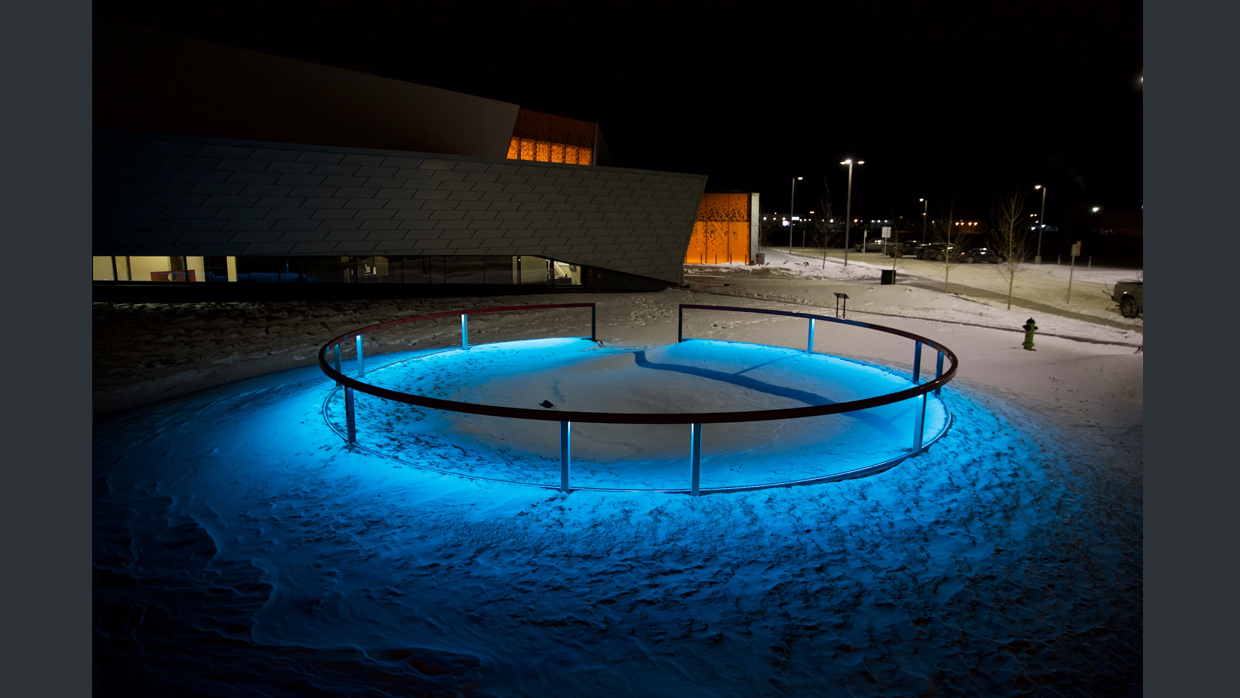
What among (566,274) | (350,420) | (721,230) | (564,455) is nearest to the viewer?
(564,455)

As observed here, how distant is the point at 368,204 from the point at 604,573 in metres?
19.3

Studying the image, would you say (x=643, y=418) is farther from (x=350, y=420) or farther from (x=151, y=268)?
(x=151, y=268)

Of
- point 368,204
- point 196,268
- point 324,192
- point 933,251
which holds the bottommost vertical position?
point 196,268

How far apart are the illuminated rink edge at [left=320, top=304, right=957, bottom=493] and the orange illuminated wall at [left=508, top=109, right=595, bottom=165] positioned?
20.0m

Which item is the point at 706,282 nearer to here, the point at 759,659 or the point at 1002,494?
the point at 1002,494

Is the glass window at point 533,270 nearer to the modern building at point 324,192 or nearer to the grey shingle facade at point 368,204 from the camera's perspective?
the modern building at point 324,192

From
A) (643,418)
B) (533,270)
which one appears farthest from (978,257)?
(643,418)

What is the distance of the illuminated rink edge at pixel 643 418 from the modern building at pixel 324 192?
33.7 ft

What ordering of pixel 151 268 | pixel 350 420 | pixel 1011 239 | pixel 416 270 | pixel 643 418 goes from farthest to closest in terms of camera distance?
pixel 416 270 < pixel 1011 239 < pixel 151 268 < pixel 350 420 < pixel 643 418

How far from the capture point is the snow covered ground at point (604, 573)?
364 cm

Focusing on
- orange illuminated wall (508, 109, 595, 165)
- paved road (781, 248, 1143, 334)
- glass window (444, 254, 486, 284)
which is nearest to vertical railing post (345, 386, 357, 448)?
glass window (444, 254, 486, 284)

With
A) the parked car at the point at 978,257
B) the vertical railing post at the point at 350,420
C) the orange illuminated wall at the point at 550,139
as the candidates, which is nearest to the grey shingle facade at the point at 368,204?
the orange illuminated wall at the point at 550,139

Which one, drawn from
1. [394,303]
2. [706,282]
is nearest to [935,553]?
[394,303]

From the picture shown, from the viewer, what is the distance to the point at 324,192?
20359 mm
